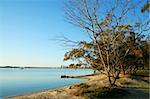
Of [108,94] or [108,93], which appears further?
[108,93]

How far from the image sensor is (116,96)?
20.5 m

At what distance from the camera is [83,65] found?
35.6 metres

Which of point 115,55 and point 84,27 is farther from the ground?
point 84,27

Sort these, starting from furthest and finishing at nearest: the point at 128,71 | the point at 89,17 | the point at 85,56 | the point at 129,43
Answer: the point at 128,71, the point at 85,56, the point at 129,43, the point at 89,17

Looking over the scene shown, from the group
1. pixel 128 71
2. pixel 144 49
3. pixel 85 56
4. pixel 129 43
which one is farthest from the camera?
pixel 128 71

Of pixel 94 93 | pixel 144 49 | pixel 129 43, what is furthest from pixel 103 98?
pixel 144 49

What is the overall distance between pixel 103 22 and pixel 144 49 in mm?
20298

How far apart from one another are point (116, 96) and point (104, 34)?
27.1 ft

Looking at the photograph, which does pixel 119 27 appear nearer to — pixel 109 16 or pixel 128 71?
pixel 109 16

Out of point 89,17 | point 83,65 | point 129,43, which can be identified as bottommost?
point 83,65

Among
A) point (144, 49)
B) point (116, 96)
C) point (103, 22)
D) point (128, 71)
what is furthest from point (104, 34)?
point (128, 71)

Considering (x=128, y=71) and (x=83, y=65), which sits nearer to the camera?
(x=83, y=65)

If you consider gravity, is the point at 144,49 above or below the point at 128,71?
above

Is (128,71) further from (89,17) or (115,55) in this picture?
(89,17)
